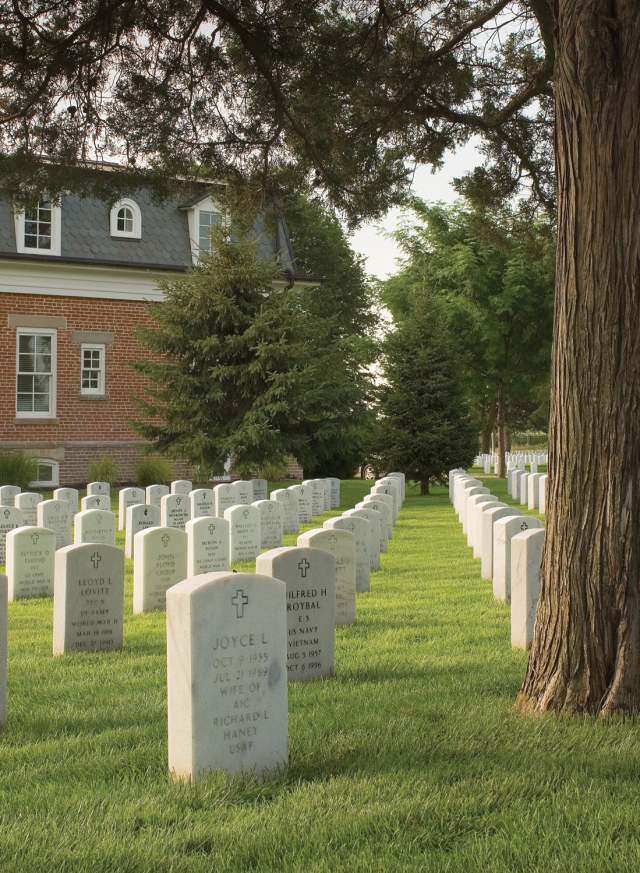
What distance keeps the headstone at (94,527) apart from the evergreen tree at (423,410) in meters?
16.9

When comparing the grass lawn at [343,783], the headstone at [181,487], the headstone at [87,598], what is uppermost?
the headstone at [181,487]

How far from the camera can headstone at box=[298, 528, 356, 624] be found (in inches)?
370

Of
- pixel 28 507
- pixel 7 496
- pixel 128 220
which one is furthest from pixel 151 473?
pixel 28 507

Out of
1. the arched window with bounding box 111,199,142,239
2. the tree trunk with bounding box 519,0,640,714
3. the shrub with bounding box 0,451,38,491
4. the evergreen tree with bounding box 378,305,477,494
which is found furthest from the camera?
the arched window with bounding box 111,199,142,239

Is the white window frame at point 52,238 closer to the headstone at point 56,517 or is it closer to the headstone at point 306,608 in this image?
the headstone at point 56,517

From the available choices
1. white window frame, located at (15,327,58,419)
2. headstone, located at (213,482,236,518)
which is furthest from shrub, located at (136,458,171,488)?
headstone, located at (213,482,236,518)

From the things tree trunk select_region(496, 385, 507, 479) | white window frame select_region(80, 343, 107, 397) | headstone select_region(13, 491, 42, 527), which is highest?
white window frame select_region(80, 343, 107, 397)

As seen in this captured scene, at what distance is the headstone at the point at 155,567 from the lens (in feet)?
34.4

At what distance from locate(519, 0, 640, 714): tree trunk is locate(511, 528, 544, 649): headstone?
228 centimetres

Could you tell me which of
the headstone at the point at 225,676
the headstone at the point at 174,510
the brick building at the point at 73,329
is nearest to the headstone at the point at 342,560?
the headstone at the point at 225,676

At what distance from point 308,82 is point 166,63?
1.46m

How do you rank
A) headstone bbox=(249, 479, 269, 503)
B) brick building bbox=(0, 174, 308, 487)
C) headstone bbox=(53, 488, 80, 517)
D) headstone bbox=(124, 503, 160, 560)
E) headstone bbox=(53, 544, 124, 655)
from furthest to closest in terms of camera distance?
brick building bbox=(0, 174, 308, 487) → headstone bbox=(249, 479, 269, 503) → headstone bbox=(53, 488, 80, 517) → headstone bbox=(124, 503, 160, 560) → headstone bbox=(53, 544, 124, 655)

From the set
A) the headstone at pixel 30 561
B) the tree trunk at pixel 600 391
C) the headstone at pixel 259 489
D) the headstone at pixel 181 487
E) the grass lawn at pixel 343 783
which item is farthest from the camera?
the headstone at pixel 259 489

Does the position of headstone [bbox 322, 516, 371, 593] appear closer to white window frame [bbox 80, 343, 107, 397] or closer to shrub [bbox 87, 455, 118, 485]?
shrub [bbox 87, 455, 118, 485]
